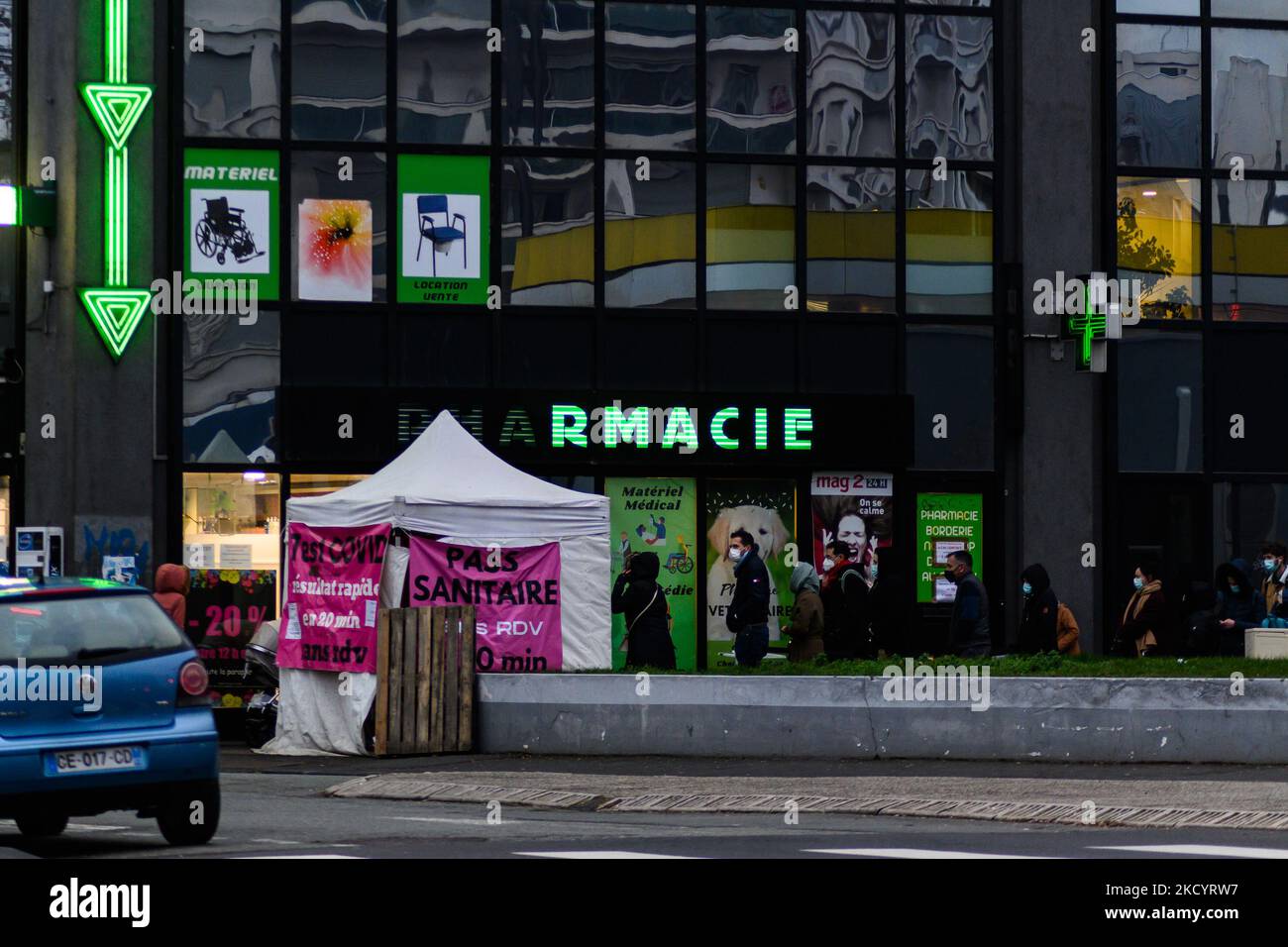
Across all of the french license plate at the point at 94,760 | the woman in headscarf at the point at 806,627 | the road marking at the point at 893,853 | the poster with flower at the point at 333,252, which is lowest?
the road marking at the point at 893,853

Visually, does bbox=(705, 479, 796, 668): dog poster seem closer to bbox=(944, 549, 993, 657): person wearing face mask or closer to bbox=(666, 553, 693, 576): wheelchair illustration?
bbox=(666, 553, 693, 576): wheelchair illustration

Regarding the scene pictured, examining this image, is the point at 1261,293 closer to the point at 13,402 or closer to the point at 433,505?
the point at 433,505

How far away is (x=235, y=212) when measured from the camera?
977 inches

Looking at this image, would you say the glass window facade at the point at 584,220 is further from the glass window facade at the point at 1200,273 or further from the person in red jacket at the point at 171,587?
the person in red jacket at the point at 171,587

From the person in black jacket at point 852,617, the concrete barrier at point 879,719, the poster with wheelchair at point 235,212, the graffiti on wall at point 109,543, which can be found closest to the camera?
the concrete barrier at point 879,719

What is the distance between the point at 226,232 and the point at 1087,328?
1022cm

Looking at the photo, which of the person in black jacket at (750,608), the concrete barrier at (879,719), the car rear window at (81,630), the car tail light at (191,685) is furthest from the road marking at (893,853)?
the person in black jacket at (750,608)

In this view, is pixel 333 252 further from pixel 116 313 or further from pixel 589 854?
pixel 589 854

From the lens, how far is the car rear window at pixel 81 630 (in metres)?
11.3

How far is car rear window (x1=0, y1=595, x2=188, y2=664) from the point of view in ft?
37.2

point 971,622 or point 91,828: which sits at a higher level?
point 971,622

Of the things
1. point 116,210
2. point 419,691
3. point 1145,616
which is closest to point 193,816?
point 419,691

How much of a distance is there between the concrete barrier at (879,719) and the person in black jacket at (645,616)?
71.3 inches
